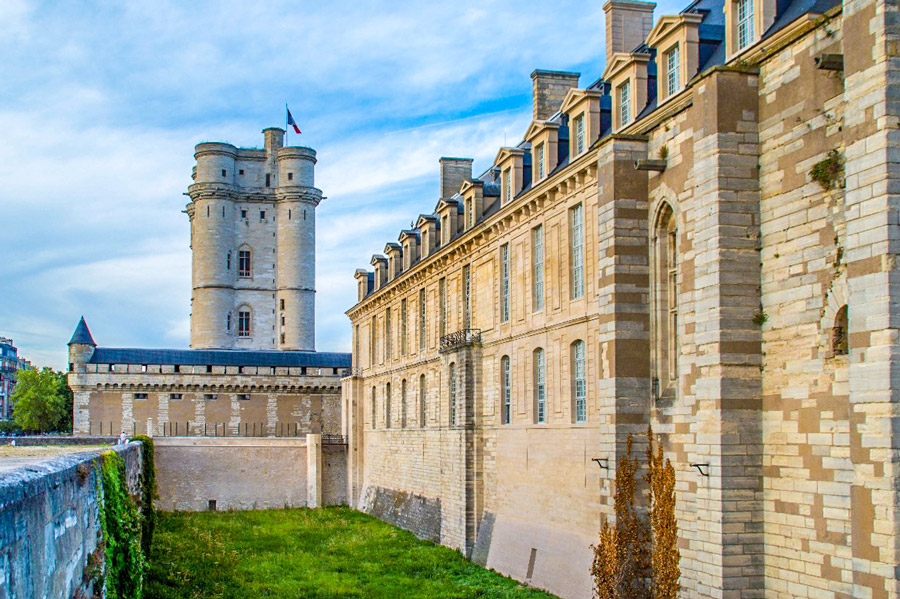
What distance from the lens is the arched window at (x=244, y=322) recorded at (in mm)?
69625

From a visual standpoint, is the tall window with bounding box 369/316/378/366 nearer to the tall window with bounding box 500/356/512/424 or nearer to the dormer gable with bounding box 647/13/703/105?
the tall window with bounding box 500/356/512/424

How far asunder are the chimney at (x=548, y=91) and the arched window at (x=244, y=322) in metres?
43.9

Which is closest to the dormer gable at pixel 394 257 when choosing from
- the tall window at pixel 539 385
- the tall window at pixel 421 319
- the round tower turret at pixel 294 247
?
the tall window at pixel 421 319

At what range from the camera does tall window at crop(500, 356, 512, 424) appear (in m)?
26.5

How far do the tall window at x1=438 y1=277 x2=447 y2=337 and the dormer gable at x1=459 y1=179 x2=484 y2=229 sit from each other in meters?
2.84

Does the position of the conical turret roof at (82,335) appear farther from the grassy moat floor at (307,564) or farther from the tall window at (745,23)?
the tall window at (745,23)

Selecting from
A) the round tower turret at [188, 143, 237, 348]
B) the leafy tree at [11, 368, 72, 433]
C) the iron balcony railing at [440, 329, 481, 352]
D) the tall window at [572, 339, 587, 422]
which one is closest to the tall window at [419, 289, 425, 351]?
the iron balcony railing at [440, 329, 481, 352]

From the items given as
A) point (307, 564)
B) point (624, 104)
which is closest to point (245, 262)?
point (307, 564)

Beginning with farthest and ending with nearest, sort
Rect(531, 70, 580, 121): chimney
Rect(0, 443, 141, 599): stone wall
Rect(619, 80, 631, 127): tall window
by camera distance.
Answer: Rect(531, 70, 580, 121): chimney → Rect(619, 80, 631, 127): tall window → Rect(0, 443, 141, 599): stone wall

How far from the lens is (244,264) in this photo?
6962 centimetres

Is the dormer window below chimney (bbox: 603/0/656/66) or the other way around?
below

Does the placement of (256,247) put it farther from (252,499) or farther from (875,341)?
(875,341)

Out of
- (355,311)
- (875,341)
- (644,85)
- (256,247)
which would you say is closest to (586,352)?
(644,85)

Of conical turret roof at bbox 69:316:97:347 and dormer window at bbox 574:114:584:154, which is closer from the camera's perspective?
dormer window at bbox 574:114:584:154
